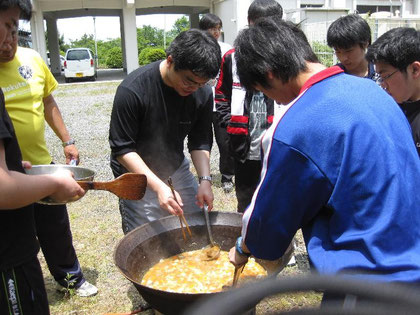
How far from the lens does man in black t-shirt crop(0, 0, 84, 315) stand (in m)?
1.51

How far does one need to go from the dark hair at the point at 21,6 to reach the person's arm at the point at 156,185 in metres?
0.97

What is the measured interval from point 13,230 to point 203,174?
4.79ft

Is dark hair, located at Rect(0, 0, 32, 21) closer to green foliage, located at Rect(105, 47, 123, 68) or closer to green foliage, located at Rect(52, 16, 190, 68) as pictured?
green foliage, located at Rect(105, 47, 123, 68)

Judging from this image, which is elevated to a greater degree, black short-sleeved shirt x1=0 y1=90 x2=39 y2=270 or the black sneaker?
black short-sleeved shirt x1=0 y1=90 x2=39 y2=270

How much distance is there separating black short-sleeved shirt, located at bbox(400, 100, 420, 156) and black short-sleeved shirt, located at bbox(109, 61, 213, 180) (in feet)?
4.38

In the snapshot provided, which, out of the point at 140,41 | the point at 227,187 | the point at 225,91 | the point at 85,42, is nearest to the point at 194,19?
the point at 140,41

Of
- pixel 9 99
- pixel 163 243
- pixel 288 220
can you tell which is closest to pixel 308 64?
pixel 288 220

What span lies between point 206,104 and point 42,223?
4.80ft

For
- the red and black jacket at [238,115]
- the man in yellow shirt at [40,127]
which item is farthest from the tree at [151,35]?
the man in yellow shirt at [40,127]

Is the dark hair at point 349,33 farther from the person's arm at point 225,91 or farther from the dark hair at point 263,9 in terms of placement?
the person's arm at point 225,91

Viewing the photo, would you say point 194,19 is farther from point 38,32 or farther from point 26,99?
point 26,99

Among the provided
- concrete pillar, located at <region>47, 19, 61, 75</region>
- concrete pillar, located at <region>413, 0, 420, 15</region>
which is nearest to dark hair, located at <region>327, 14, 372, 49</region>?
concrete pillar, located at <region>413, 0, 420, 15</region>

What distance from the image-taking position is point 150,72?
8.73ft

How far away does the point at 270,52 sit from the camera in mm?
1516
